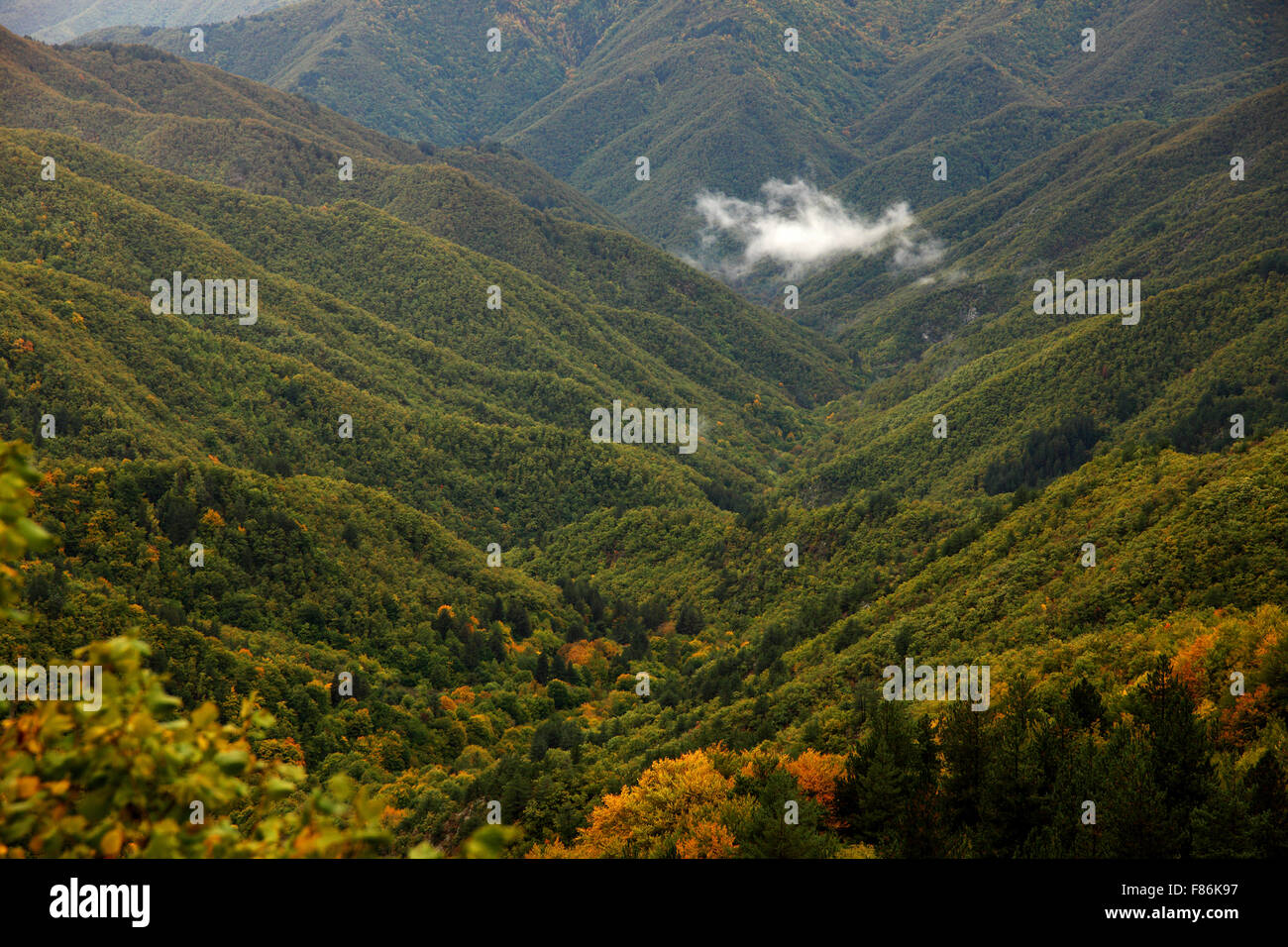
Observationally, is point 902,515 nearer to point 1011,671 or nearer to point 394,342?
point 1011,671

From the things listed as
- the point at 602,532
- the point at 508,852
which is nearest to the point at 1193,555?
the point at 508,852

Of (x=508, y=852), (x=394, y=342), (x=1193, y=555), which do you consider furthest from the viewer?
(x=394, y=342)

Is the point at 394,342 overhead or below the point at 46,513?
overhead

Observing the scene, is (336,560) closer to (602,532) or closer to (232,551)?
(232,551)

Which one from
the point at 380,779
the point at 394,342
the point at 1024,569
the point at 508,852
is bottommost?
the point at 380,779

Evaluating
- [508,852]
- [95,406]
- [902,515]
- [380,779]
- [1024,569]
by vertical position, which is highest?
[95,406]

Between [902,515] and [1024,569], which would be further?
[902,515]
